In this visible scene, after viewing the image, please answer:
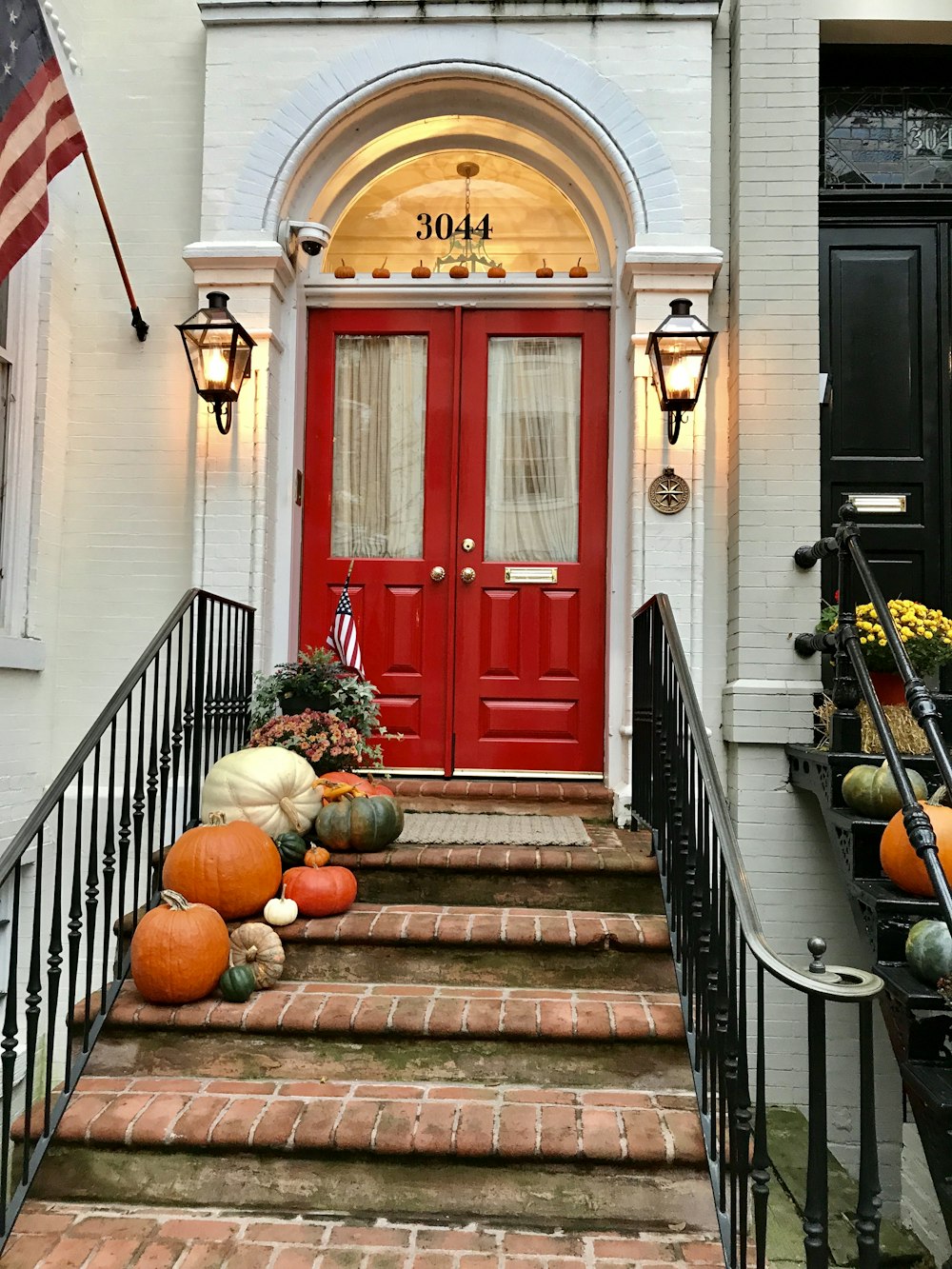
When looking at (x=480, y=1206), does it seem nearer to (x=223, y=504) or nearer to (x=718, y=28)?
(x=223, y=504)

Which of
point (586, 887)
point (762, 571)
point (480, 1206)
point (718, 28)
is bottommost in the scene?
point (480, 1206)

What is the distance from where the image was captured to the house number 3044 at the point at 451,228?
5277 mm

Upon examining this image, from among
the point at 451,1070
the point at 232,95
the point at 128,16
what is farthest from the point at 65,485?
the point at 451,1070

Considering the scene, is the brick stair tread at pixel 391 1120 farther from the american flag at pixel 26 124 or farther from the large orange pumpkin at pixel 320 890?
the american flag at pixel 26 124

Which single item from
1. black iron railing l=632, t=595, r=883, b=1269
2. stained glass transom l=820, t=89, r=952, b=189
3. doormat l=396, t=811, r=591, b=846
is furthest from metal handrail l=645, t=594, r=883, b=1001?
stained glass transom l=820, t=89, r=952, b=189

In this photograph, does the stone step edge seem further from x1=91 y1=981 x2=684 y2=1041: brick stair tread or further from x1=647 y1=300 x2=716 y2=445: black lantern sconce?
x1=647 y1=300 x2=716 y2=445: black lantern sconce

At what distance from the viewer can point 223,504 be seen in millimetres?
4711

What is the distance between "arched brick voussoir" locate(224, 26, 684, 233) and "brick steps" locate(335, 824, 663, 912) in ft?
9.99

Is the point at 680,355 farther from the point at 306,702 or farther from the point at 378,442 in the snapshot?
the point at 306,702

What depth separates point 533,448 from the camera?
5129mm

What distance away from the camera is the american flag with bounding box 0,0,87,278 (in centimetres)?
354

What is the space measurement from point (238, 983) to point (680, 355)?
3187 mm

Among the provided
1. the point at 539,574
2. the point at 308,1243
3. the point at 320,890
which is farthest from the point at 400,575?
the point at 308,1243

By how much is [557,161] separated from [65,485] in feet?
10.1
